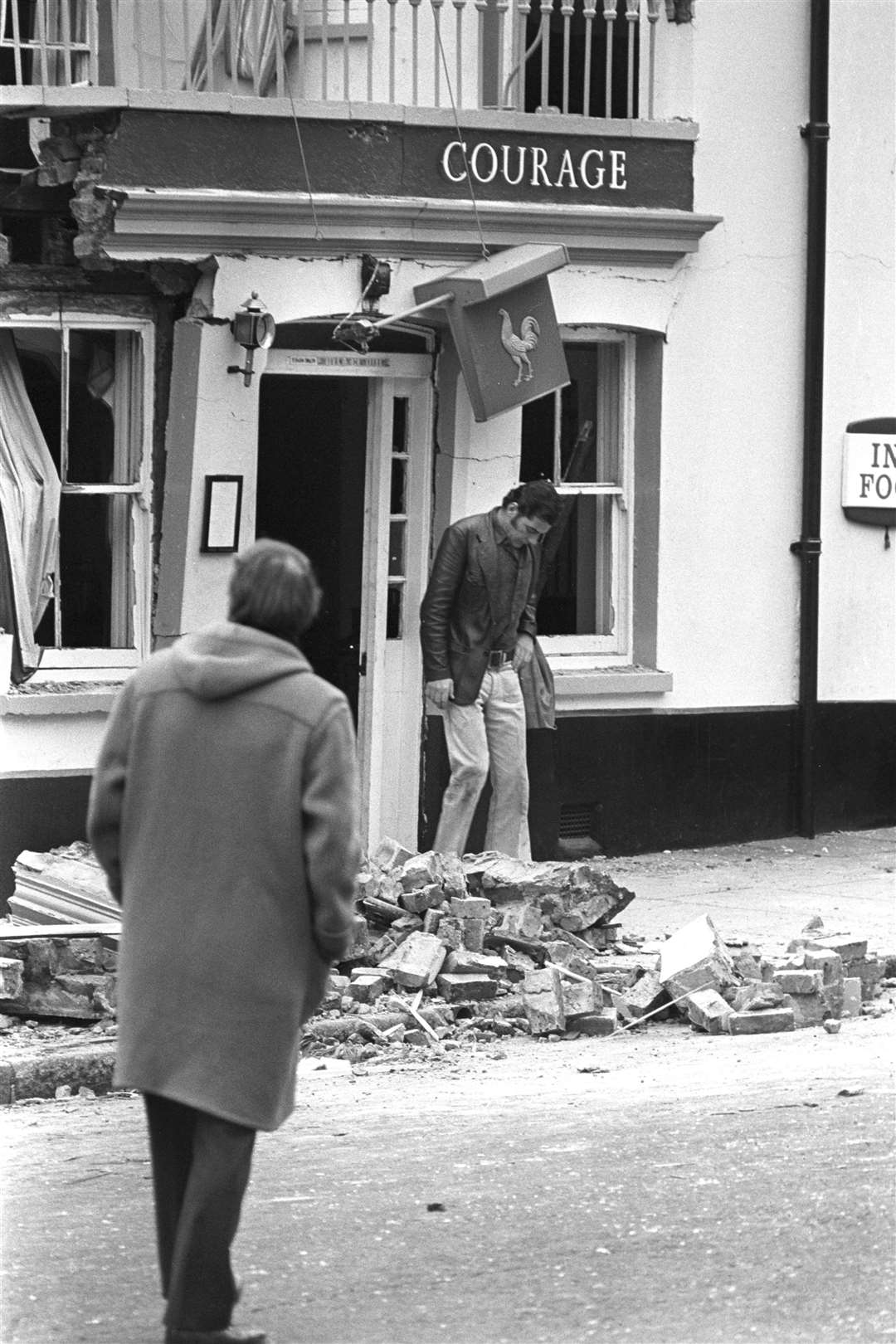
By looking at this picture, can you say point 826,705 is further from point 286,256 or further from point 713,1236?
point 713,1236

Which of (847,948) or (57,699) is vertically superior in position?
(57,699)

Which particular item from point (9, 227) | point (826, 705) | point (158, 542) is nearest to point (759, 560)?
point (826, 705)

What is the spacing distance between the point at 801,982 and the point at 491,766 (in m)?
3.00

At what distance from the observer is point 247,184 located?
11055 mm

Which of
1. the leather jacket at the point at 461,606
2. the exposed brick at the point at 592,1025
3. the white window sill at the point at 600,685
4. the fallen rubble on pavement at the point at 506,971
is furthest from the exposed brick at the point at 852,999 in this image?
the white window sill at the point at 600,685

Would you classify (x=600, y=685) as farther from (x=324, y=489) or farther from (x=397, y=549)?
(x=324, y=489)

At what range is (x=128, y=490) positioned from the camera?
11.2 metres

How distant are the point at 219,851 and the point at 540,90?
9101 mm

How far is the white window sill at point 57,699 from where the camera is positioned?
35.2 feet

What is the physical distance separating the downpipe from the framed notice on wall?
151 inches

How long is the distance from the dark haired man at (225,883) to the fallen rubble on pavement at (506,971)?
11.7ft

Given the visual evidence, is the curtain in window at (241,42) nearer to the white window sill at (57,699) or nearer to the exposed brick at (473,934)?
the white window sill at (57,699)

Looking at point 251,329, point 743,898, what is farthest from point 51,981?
point 743,898

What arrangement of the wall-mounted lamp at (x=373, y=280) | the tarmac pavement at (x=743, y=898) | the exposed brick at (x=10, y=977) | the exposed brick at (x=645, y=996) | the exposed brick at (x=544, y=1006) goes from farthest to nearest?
the wall-mounted lamp at (x=373, y=280) < the exposed brick at (x=645, y=996) < the exposed brick at (x=544, y=1006) < the exposed brick at (x=10, y=977) < the tarmac pavement at (x=743, y=898)
